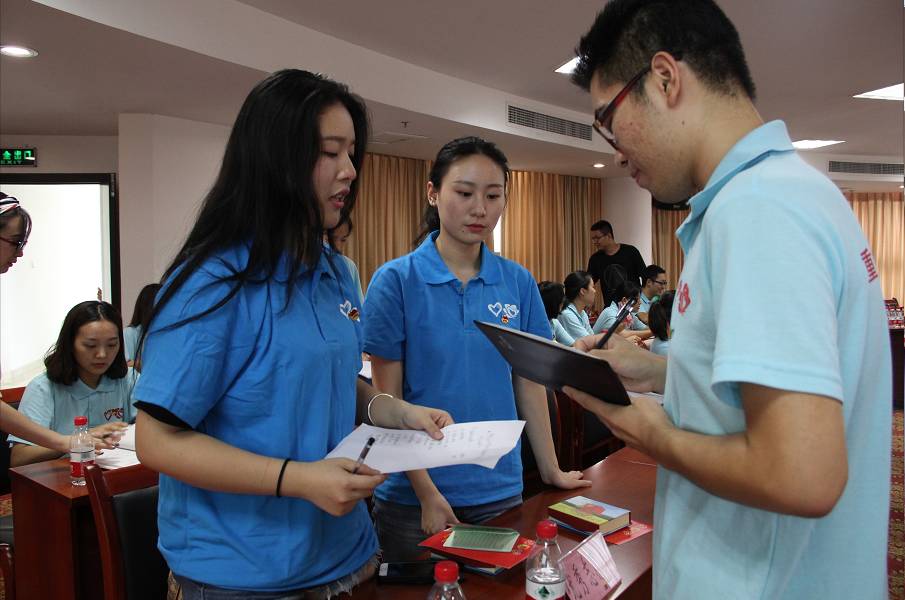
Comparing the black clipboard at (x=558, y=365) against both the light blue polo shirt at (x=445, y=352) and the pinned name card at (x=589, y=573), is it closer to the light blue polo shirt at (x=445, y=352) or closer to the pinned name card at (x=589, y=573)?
the pinned name card at (x=589, y=573)

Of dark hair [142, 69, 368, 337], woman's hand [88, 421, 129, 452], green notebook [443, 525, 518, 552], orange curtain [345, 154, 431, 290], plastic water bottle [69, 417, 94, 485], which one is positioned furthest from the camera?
orange curtain [345, 154, 431, 290]

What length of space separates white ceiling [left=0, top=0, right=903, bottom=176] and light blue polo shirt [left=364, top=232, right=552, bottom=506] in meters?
2.48

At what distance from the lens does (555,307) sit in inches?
193

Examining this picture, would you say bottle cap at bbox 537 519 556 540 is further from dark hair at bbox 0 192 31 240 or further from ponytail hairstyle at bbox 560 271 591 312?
ponytail hairstyle at bbox 560 271 591 312

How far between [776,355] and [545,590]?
0.67 m

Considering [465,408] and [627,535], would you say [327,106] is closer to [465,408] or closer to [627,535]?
[465,408]

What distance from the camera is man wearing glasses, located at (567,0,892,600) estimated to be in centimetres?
61

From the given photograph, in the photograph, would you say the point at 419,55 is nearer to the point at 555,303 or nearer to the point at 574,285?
the point at 555,303

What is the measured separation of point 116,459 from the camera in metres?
2.20

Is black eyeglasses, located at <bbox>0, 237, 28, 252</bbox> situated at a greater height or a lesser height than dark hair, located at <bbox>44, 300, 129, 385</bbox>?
greater

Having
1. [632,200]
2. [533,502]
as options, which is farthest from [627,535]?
[632,200]

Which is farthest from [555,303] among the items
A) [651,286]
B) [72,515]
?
[72,515]

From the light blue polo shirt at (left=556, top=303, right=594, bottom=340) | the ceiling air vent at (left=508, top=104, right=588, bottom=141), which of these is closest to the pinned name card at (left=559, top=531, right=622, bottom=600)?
the light blue polo shirt at (left=556, top=303, right=594, bottom=340)

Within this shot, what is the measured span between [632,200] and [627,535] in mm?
7967
